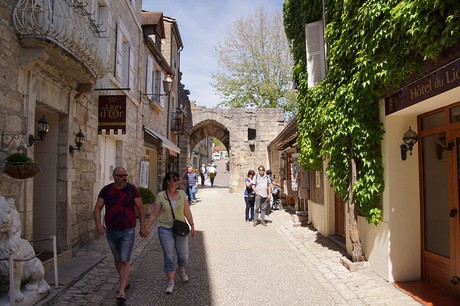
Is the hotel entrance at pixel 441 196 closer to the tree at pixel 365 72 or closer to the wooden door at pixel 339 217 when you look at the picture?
the tree at pixel 365 72

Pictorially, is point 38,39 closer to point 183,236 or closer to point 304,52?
point 183,236

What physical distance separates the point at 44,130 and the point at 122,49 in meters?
5.69

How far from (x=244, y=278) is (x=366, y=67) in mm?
3252

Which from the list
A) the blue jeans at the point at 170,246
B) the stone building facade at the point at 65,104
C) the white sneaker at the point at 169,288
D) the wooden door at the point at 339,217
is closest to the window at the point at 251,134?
the stone building facade at the point at 65,104


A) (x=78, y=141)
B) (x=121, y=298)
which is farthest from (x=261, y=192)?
(x=121, y=298)

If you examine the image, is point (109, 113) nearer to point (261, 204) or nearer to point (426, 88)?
point (261, 204)

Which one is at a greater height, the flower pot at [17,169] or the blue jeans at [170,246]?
the flower pot at [17,169]

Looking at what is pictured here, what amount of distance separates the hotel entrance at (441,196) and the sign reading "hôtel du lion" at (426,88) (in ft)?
1.49

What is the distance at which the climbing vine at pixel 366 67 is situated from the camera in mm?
3828

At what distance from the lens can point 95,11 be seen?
7.88 meters

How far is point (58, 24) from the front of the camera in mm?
5035

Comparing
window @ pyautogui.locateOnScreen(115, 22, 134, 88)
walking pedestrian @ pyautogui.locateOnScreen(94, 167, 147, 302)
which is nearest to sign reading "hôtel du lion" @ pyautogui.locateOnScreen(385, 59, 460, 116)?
walking pedestrian @ pyautogui.locateOnScreen(94, 167, 147, 302)

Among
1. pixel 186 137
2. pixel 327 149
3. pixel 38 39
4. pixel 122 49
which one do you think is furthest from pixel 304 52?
pixel 186 137

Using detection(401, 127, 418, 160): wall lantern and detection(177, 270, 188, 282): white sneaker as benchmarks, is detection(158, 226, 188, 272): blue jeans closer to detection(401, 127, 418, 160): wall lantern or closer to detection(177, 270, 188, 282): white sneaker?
detection(177, 270, 188, 282): white sneaker
